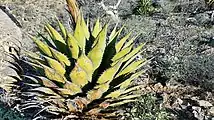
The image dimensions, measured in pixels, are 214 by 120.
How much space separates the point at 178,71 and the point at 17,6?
5608 mm

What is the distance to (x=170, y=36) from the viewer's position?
341 inches

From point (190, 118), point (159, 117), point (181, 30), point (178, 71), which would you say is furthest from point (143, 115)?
point (181, 30)

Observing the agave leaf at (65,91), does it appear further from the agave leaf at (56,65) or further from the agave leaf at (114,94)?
the agave leaf at (114,94)

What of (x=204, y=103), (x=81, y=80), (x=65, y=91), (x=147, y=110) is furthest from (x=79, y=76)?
(x=204, y=103)

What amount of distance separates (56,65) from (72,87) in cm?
27

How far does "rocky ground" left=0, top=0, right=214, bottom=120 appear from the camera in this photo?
6208mm

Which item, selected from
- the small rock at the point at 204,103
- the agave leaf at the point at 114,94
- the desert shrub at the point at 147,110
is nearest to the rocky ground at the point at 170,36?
the small rock at the point at 204,103

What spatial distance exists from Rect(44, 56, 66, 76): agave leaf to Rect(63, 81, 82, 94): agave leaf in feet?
0.51

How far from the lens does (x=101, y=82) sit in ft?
13.7

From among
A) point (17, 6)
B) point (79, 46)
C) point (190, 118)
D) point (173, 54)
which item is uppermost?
point (17, 6)

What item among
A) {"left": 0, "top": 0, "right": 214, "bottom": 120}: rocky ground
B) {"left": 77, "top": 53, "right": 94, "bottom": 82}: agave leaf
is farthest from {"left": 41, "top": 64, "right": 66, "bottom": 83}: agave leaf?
{"left": 0, "top": 0, "right": 214, "bottom": 120}: rocky ground

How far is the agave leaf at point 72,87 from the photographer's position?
404 centimetres

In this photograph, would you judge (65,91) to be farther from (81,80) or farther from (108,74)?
(108,74)

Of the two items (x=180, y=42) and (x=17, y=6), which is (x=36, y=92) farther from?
(x=17, y=6)
